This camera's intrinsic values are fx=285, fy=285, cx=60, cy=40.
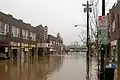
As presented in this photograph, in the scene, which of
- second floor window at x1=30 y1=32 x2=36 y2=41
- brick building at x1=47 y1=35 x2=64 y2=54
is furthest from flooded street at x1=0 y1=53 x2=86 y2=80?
brick building at x1=47 y1=35 x2=64 y2=54

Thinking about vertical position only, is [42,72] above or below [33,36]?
below

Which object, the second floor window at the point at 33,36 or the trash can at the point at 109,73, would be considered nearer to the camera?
the trash can at the point at 109,73

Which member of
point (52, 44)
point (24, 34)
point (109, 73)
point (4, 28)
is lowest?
Result: point (109, 73)

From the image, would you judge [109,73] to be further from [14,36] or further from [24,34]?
[24,34]

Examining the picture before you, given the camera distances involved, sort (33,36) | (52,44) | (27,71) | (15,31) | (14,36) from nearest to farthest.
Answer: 1. (27,71)
2. (14,36)
3. (15,31)
4. (33,36)
5. (52,44)

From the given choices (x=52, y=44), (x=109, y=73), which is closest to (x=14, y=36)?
(x=109, y=73)

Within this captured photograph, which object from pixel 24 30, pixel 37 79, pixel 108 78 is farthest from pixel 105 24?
pixel 24 30

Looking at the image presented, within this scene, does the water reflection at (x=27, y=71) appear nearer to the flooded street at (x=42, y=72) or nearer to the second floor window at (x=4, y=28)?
the flooded street at (x=42, y=72)

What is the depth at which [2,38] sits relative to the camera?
56.9 metres

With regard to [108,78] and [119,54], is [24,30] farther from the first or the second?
[108,78]

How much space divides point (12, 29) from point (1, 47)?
5.96 m

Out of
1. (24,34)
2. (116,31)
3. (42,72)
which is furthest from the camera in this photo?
(24,34)

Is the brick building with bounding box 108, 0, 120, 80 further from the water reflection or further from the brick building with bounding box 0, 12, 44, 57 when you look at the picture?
the brick building with bounding box 0, 12, 44, 57

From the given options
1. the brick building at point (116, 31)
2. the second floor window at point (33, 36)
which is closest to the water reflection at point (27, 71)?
the brick building at point (116, 31)
